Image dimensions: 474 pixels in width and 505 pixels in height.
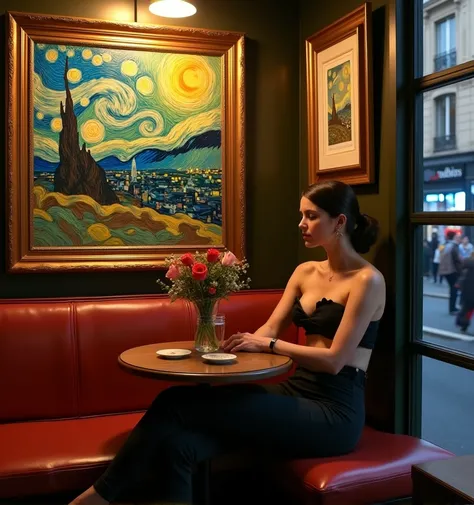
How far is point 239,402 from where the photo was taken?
2.38 meters

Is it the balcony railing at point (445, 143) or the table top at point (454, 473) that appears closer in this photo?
the table top at point (454, 473)

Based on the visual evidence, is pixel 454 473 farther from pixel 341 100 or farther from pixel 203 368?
pixel 341 100

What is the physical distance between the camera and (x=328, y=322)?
2.61 m

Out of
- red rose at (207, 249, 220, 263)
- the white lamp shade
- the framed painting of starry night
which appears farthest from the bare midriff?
the white lamp shade

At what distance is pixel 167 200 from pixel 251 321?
0.75 meters

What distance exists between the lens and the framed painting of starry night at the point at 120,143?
10.4 feet

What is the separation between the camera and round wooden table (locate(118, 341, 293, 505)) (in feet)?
7.38


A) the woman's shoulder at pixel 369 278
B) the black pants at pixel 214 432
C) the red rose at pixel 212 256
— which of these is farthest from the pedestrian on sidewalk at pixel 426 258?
the red rose at pixel 212 256

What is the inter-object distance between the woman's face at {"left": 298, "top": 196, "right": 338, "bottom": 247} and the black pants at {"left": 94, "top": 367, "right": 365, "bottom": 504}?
0.65 metres

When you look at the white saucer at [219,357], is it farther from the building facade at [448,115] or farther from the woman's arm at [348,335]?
the building facade at [448,115]

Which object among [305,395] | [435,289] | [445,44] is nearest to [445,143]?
[445,44]

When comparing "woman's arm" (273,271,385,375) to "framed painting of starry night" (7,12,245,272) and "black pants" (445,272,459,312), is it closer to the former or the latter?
"black pants" (445,272,459,312)

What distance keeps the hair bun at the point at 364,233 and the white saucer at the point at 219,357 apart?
733 millimetres

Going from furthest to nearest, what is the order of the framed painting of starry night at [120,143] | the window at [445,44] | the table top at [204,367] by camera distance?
the framed painting of starry night at [120,143] → the window at [445,44] → the table top at [204,367]
